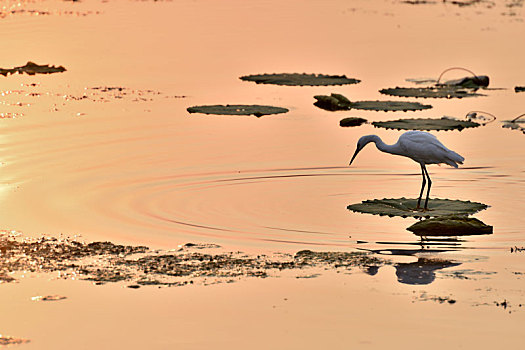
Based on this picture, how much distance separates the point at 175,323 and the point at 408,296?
9.10ft

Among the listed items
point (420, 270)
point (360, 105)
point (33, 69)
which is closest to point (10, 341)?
point (420, 270)

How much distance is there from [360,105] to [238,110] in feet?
10.5

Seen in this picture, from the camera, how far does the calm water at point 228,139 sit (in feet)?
57.8

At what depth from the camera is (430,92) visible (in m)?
31.3

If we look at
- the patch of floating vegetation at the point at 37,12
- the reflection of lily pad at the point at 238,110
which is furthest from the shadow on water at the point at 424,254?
the patch of floating vegetation at the point at 37,12

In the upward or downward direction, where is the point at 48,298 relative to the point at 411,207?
downward

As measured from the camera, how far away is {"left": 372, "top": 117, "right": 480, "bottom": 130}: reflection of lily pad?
2602cm

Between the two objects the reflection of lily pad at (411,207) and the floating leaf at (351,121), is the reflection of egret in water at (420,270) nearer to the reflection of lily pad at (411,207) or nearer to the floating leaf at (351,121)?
the reflection of lily pad at (411,207)

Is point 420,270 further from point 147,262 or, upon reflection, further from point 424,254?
point 147,262

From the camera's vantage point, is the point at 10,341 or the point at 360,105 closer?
the point at 10,341

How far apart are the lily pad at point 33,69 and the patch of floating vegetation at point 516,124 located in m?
14.0

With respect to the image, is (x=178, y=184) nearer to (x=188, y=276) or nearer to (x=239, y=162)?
(x=239, y=162)

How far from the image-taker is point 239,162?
73.9 feet

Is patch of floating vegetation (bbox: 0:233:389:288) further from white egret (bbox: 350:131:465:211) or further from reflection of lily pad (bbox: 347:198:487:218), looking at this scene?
white egret (bbox: 350:131:465:211)
